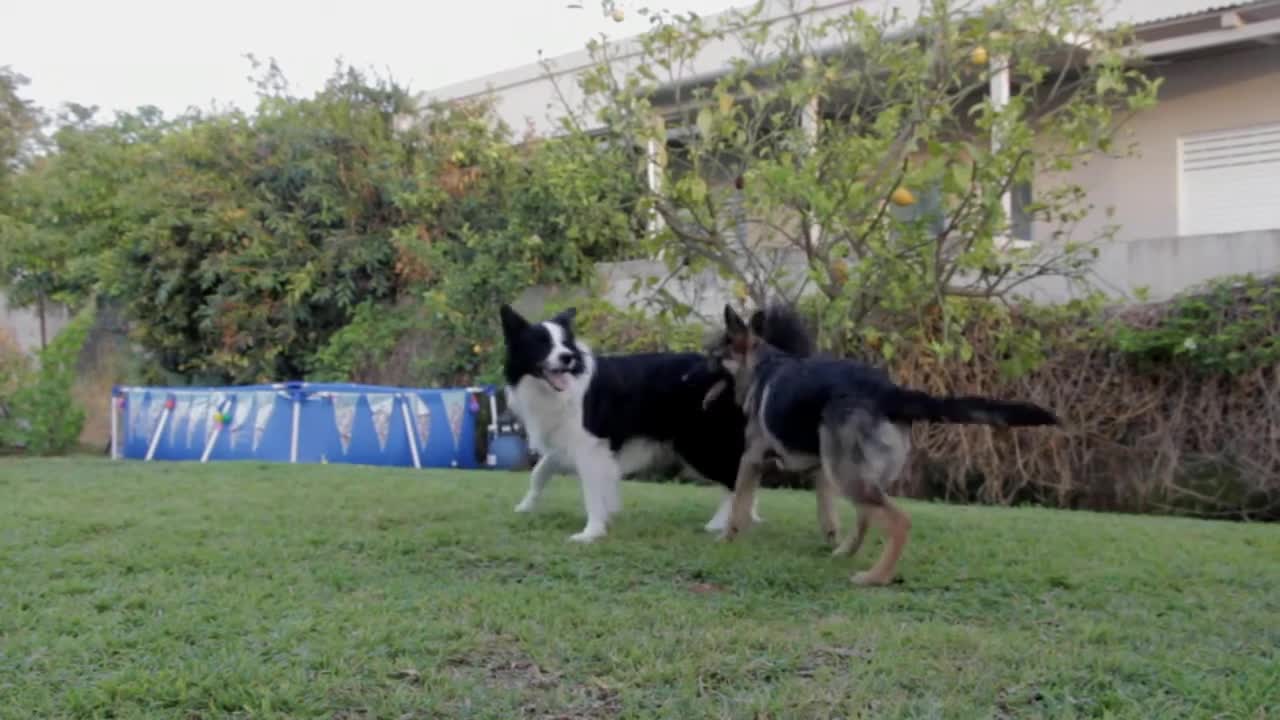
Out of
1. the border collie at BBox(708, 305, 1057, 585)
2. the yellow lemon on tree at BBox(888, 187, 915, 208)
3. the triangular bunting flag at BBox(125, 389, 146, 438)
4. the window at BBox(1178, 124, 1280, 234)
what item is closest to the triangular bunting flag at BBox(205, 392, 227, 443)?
the triangular bunting flag at BBox(125, 389, 146, 438)

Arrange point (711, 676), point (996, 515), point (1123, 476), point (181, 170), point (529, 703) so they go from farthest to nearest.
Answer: point (181, 170)
point (1123, 476)
point (996, 515)
point (711, 676)
point (529, 703)

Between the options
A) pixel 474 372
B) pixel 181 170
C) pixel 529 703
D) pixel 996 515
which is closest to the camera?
pixel 529 703

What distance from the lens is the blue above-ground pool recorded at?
12.2 m

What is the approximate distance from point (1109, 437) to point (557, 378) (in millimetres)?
5475

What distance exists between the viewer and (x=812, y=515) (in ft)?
24.2

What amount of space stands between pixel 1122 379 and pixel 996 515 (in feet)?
7.84

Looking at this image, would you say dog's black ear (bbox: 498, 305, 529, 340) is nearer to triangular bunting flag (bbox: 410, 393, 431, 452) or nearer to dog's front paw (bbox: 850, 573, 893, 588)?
dog's front paw (bbox: 850, 573, 893, 588)

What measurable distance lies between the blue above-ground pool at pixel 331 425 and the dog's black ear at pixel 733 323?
6907mm

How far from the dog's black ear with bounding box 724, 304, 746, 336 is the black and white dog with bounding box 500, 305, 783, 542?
379 mm

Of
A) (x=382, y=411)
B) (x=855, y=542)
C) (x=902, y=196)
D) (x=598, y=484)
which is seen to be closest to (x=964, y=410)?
(x=855, y=542)

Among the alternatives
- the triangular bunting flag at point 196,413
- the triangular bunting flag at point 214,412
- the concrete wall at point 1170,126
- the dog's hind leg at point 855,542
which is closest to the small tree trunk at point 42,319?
the triangular bunting flag at point 196,413

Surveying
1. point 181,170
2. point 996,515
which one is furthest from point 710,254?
point 181,170

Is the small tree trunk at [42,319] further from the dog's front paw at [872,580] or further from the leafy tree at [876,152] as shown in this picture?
the dog's front paw at [872,580]

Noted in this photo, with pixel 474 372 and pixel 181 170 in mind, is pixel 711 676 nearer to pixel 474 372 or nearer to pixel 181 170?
pixel 474 372
